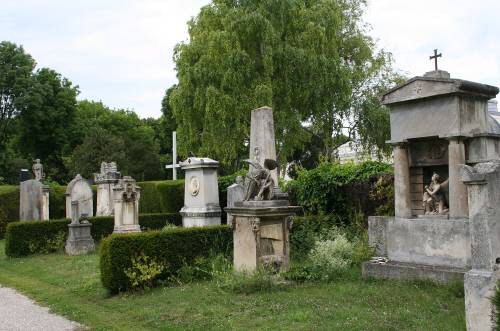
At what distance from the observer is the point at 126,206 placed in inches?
634

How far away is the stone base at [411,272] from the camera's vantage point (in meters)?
7.99

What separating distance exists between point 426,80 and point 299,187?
6.64 m

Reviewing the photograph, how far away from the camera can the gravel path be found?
7.44 meters

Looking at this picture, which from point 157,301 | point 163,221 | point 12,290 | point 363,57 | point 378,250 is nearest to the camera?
point 157,301

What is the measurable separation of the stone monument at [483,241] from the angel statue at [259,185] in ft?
14.6

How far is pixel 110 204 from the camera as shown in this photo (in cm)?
2183

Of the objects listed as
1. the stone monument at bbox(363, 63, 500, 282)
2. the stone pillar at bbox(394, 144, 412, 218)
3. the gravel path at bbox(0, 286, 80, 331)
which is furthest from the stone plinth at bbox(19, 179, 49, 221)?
the stone pillar at bbox(394, 144, 412, 218)

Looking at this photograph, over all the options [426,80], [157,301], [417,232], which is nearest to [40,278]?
[157,301]

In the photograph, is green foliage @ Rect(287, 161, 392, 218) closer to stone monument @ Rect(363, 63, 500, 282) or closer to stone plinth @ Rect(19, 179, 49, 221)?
stone monument @ Rect(363, 63, 500, 282)

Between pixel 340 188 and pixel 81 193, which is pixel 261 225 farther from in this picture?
pixel 81 193

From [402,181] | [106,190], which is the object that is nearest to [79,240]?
[106,190]

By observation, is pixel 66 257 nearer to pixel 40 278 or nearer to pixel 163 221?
pixel 40 278

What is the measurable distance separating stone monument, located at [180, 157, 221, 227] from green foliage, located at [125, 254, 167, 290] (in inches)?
248

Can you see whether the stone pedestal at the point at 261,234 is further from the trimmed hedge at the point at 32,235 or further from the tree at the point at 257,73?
the tree at the point at 257,73
